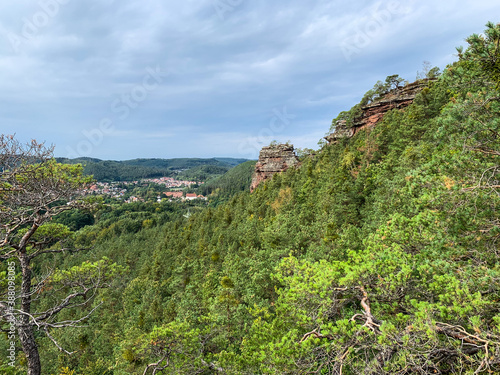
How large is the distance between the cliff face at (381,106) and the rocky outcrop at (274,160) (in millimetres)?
15442

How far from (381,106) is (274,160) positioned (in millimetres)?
28439

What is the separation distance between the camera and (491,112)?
6.34 metres

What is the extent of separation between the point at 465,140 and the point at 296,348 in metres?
7.21

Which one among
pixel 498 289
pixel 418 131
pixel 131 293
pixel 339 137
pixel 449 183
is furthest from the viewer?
pixel 339 137

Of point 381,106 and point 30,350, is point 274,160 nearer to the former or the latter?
point 381,106

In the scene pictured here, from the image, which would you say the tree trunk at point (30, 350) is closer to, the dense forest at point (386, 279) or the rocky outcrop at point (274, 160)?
the dense forest at point (386, 279)

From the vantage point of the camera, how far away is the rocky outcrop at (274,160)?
62.2m

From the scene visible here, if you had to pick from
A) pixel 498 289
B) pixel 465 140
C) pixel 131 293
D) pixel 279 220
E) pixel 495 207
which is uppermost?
pixel 465 140

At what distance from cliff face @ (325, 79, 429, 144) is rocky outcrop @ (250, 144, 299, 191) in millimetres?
15442

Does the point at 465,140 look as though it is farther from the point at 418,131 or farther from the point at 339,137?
the point at 339,137

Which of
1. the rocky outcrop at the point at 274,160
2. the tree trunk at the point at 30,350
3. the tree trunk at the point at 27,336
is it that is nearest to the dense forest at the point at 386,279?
the tree trunk at the point at 27,336

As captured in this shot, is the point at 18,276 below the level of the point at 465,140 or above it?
below

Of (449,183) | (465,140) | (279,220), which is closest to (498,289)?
(449,183)

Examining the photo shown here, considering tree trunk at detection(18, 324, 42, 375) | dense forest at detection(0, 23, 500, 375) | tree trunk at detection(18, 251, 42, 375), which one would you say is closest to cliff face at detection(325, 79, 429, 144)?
dense forest at detection(0, 23, 500, 375)
